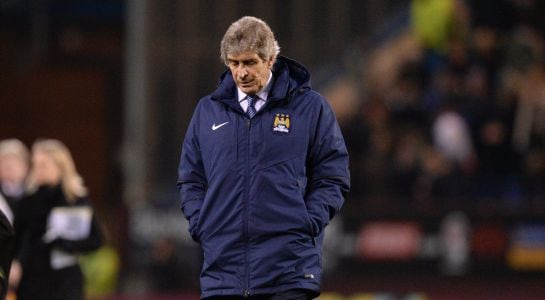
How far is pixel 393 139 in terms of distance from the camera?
1731cm

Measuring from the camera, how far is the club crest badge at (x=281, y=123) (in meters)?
6.13

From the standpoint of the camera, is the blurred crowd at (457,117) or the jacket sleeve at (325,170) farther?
the blurred crowd at (457,117)

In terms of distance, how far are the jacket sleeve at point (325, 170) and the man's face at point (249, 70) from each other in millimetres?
351

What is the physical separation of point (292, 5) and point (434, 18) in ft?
7.50

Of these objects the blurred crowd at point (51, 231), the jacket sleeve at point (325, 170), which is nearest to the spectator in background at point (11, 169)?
the blurred crowd at point (51, 231)

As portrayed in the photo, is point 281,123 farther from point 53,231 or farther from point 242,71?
point 53,231

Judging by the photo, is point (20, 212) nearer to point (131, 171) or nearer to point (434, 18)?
point (131, 171)

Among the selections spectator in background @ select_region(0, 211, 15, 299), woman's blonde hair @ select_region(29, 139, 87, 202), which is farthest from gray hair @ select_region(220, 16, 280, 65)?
woman's blonde hair @ select_region(29, 139, 87, 202)

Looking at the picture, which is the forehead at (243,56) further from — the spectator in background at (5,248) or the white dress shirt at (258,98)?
the spectator in background at (5,248)

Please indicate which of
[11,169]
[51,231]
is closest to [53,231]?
[51,231]

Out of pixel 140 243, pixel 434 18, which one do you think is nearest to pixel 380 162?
pixel 434 18

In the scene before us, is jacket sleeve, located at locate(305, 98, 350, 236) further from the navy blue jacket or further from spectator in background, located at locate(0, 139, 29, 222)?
spectator in background, located at locate(0, 139, 29, 222)

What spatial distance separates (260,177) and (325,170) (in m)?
0.37

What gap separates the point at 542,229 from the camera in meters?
15.8
